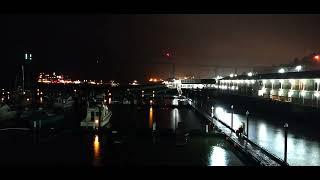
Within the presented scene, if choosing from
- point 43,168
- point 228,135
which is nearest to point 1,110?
point 228,135

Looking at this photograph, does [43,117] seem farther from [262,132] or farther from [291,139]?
[291,139]

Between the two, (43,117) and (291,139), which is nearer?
(291,139)

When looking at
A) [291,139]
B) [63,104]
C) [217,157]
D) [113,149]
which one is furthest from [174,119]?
[291,139]

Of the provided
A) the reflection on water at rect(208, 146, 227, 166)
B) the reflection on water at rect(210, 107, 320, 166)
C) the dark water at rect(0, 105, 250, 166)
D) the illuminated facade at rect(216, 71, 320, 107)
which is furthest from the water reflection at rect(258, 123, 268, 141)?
the illuminated facade at rect(216, 71, 320, 107)

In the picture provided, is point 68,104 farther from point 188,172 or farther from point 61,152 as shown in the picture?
point 188,172

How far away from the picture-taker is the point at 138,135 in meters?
24.6

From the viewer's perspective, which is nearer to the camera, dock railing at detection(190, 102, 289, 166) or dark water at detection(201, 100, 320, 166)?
→ dock railing at detection(190, 102, 289, 166)

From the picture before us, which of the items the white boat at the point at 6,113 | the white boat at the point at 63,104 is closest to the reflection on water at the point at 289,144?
the white boat at the point at 6,113

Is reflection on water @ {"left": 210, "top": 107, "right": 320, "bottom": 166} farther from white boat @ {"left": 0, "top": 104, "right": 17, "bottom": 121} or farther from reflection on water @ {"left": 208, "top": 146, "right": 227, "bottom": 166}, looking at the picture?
white boat @ {"left": 0, "top": 104, "right": 17, "bottom": 121}

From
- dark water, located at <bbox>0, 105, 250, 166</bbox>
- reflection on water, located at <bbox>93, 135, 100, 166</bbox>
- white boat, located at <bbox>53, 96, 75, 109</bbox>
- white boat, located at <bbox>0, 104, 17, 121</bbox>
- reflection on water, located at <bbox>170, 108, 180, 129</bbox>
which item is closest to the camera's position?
dark water, located at <bbox>0, 105, 250, 166</bbox>

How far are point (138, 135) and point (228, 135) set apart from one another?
20.6ft

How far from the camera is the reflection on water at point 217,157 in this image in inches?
703

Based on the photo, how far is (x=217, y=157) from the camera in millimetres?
18844

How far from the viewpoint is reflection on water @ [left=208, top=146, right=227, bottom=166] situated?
1786 centimetres
